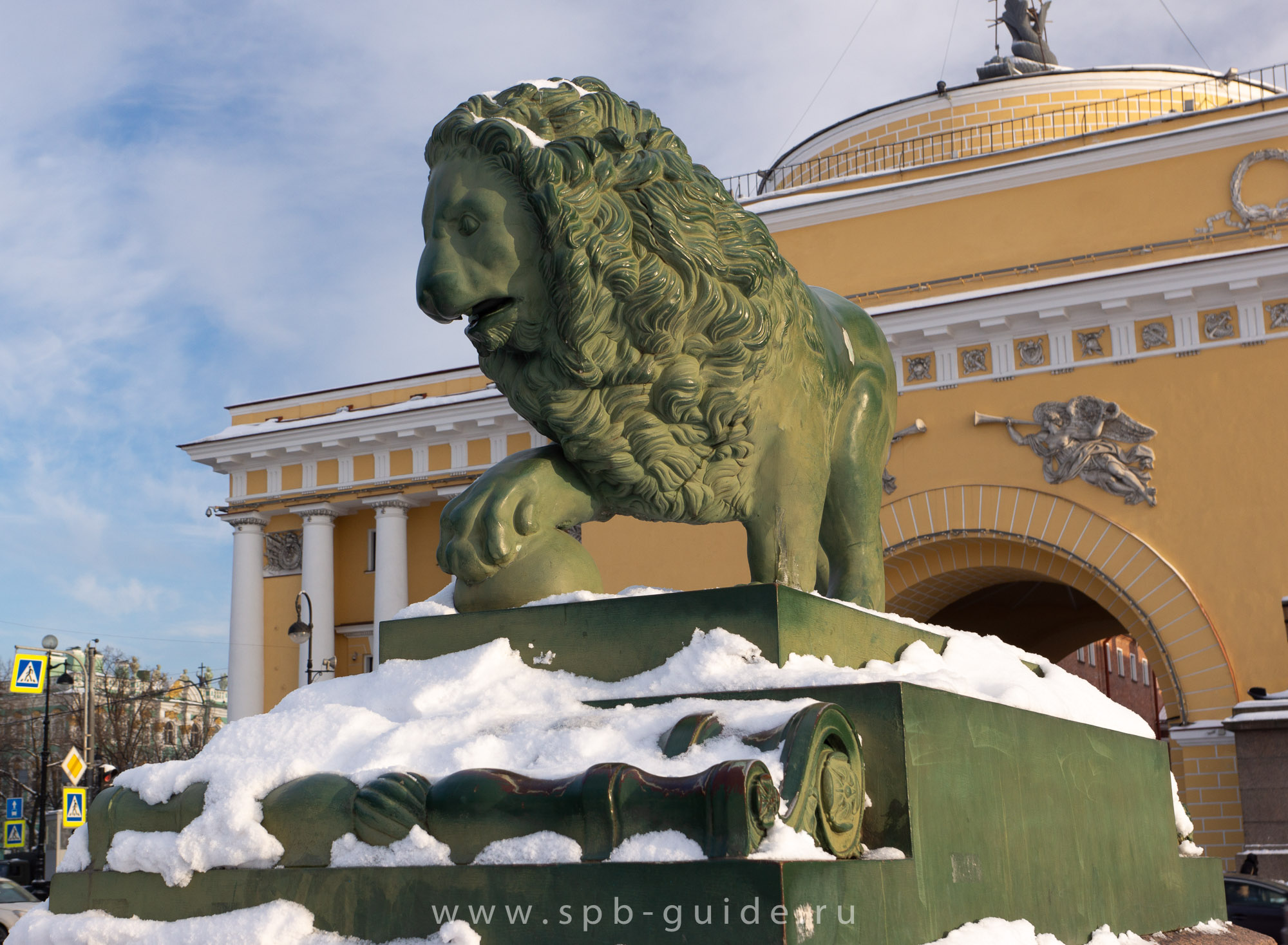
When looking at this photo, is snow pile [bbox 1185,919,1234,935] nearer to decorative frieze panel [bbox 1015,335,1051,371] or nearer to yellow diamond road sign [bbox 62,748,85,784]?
decorative frieze panel [bbox 1015,335,1051,371]

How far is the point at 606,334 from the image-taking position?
2.69 meters

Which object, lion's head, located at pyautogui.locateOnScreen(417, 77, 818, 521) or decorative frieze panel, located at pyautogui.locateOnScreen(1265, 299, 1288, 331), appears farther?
decorative frieze panel, located at pyautogui.locateOnScreen(1265, 299, 1288, 331)

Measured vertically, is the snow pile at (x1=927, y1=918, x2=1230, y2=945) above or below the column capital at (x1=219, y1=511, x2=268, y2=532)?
below

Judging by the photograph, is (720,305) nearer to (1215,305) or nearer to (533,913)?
(533,913)

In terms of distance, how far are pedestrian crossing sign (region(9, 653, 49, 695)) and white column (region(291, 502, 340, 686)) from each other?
3.89 m

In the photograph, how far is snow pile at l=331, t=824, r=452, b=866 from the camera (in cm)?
193

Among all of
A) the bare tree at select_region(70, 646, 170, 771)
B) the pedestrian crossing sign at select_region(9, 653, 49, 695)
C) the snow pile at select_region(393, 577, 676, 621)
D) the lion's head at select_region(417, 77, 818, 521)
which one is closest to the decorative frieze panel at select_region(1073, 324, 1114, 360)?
the lion's head at select_region(417, 77, 818, 521)

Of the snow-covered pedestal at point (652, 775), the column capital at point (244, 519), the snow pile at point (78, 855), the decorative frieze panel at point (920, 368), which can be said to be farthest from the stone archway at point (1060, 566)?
the snow pile at point (78, 855)

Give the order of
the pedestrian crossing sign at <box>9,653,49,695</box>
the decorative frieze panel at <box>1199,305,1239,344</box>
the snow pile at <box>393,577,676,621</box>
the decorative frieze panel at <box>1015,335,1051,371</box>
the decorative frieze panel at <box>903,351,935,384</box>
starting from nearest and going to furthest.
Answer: the snow pile at <box>393,577,676,621</box>, the decorative frieze panel at <box>1199,305,1239,344</box>, the decorative frieze panel at <box>1015,335,1051,371</box>, the decorative frieze panel at <box>903,351,935,384</box>, the pedestrian crossing sign at <box>9,653,49,695</box>

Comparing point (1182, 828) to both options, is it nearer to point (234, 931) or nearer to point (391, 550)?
point (234, 931)

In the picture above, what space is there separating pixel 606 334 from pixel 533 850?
1157 mm

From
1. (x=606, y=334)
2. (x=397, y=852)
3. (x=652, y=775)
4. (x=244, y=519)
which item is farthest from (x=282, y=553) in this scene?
(x=652, y=775)

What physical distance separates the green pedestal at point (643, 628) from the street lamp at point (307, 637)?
1094 centimetres

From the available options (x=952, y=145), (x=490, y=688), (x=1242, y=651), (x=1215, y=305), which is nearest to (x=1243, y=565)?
(x=1242, y=651)
